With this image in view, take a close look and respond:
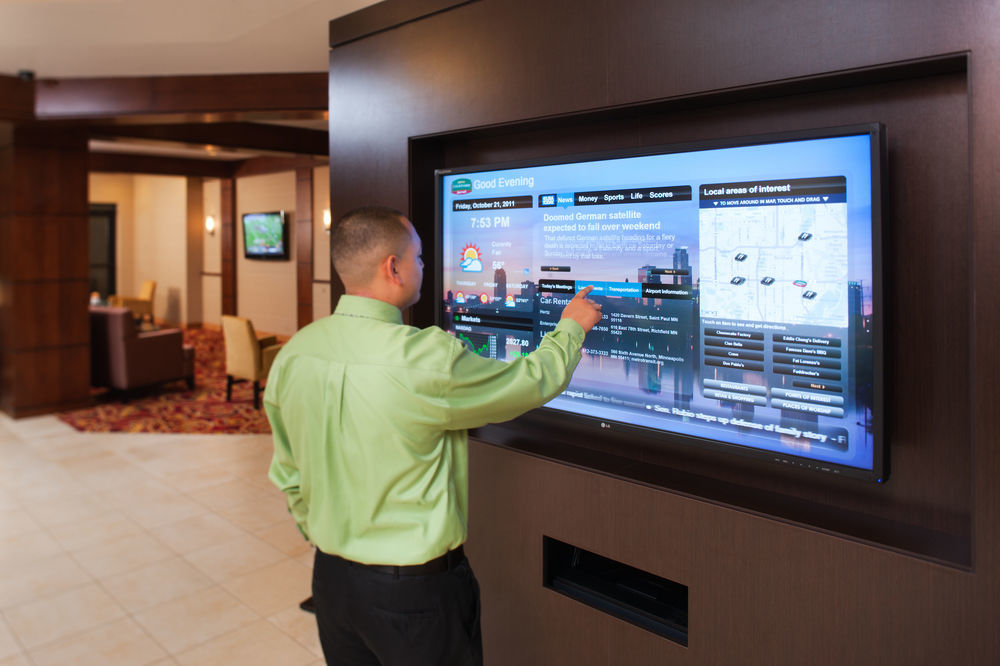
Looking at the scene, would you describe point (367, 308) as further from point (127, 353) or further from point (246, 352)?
point (127, 353)

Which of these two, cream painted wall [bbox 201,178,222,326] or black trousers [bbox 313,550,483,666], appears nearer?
black trousers [bbox 313,550,483,666]

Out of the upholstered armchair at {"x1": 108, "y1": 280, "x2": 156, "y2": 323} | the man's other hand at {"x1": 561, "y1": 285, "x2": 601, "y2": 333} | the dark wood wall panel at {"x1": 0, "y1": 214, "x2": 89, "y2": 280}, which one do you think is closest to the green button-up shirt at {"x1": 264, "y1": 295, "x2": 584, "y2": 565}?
the man's other hand at {"x1": 561, "y1": 285, "x2": 601, "y2": 333}

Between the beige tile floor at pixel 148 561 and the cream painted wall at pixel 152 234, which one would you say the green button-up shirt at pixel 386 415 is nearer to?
the beige tile floor at pixel 148 561

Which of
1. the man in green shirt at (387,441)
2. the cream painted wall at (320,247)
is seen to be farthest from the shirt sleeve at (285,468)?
the cream painted wall at (320,247)

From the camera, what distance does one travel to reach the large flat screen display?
1785mm

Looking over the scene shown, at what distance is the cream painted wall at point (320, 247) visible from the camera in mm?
11148

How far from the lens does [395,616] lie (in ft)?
5.37

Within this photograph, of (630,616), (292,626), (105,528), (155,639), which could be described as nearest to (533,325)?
(630,616)

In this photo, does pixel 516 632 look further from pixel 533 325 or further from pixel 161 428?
pixel 161 428

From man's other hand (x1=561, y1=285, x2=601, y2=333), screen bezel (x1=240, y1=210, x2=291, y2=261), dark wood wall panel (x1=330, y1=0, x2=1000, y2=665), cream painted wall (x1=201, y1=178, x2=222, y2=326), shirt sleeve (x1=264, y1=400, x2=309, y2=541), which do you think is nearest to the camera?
dark wood wall panel (x1=330, y1=0, x2=1000, y2=665)

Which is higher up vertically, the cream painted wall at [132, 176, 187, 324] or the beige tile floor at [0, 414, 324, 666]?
the cream painted wall at [132, 176, 187, 324]

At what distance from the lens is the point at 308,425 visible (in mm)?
1713

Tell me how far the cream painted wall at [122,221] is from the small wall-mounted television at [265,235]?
14.0ft

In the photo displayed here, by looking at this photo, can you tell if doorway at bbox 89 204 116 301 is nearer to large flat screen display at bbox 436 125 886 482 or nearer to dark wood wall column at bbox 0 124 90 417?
dark wood wall column at bbox 0 124 90 417
